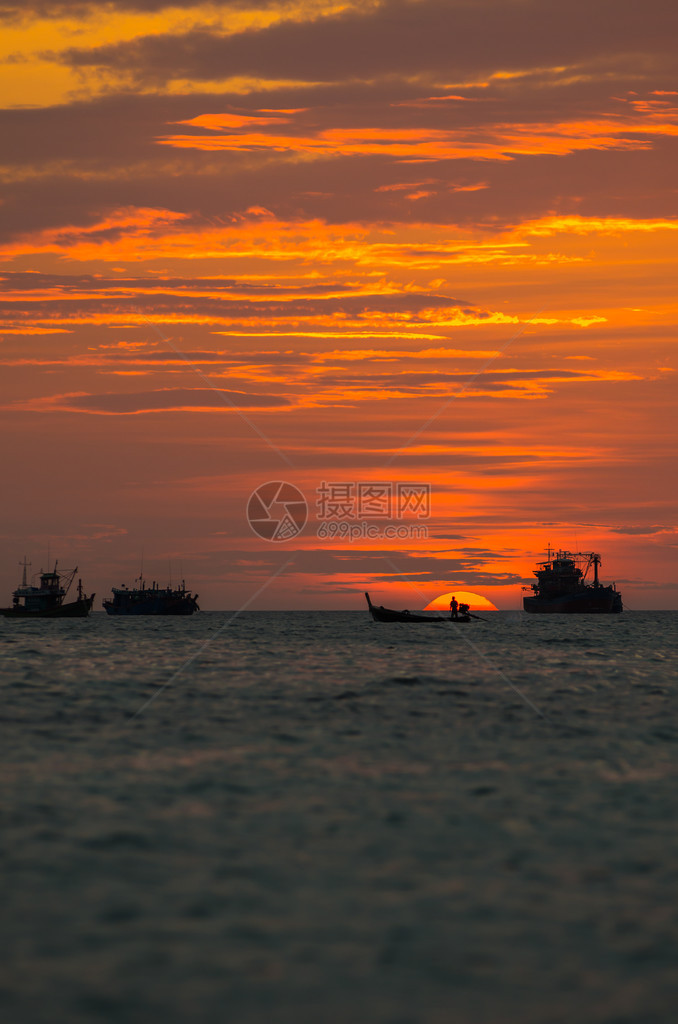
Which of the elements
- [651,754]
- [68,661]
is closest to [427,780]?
[651,754]

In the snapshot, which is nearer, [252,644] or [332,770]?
[332,770]

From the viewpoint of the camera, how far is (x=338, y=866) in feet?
60.2

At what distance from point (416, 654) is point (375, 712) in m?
44.9

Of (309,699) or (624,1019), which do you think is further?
(309,699)

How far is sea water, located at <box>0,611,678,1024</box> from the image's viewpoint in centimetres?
1295

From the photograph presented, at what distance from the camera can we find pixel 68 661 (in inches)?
2798

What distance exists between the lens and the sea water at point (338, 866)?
12953 mm

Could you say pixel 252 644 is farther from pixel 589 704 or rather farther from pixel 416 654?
pixel 589 704

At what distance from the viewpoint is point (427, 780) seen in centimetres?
2631

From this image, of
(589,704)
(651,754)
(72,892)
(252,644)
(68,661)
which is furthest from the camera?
(252,644)

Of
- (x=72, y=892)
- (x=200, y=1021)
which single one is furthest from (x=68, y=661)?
(x=200, y=1021)

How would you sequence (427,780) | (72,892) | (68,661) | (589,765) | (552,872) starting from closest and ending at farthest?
(72,892)
(552,872)
(427,780)
(589,765)
(68,661)

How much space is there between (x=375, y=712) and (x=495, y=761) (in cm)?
1247

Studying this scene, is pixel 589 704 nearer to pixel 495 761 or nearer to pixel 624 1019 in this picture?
pixel 495 761
